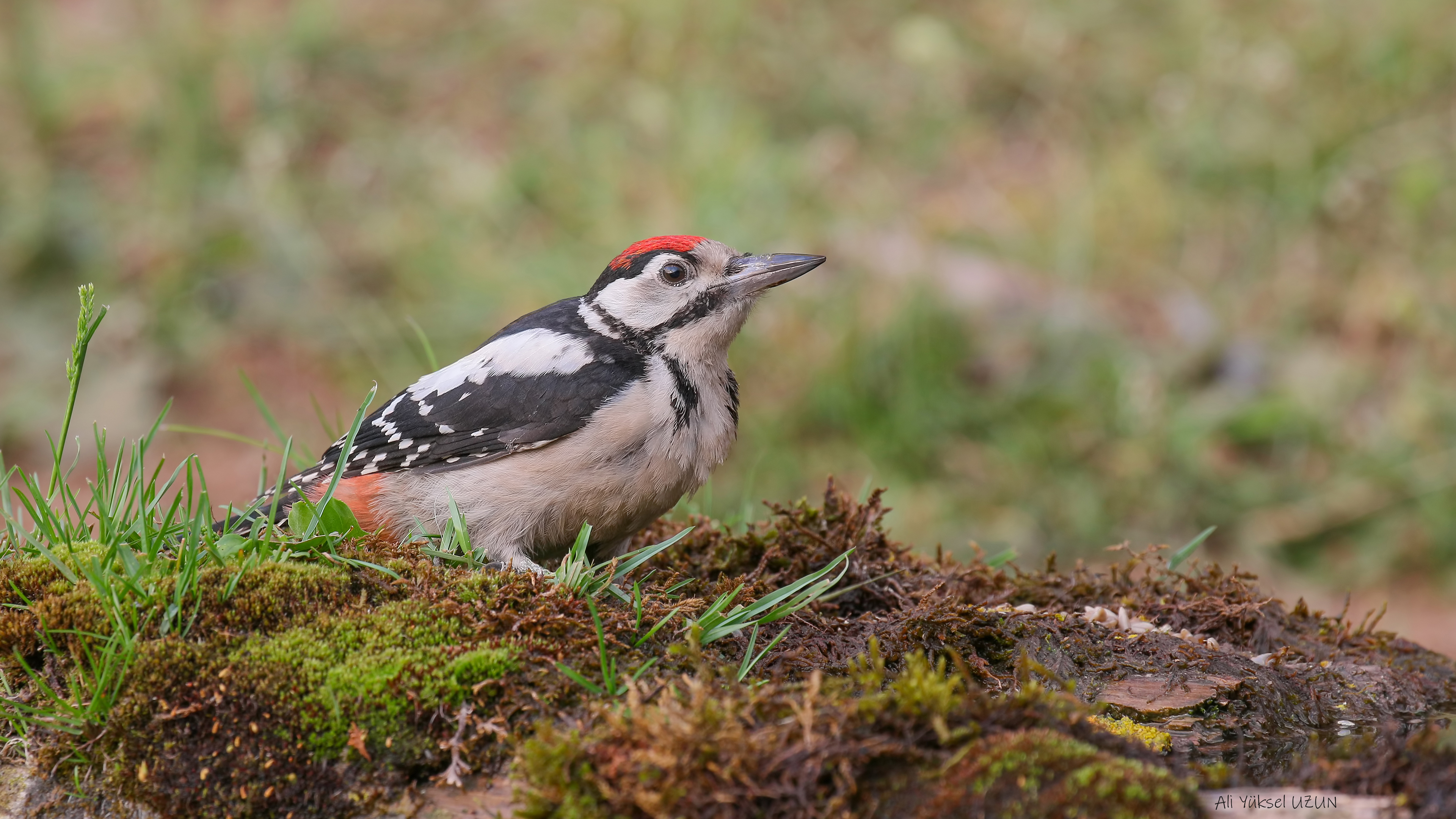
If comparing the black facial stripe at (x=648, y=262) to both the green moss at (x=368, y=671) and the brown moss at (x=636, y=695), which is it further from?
the green moss at (x=368, y=671)

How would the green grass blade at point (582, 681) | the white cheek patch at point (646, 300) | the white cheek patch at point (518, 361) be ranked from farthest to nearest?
the white cheek patch at point (646, 300), the white cheek patch at point (518, 361), the green grass blade at point (582, 681)

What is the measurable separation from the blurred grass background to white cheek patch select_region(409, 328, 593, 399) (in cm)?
249

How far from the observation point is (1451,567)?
7156 millimetres

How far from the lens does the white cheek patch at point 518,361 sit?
3.83 metres

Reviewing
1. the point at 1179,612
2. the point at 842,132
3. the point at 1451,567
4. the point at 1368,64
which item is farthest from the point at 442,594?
the point at 1368,64

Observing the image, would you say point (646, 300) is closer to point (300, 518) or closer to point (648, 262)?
point (648, 262)

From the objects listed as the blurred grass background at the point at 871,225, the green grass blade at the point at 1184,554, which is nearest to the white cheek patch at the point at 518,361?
the green grass blade at the point at 1184,554

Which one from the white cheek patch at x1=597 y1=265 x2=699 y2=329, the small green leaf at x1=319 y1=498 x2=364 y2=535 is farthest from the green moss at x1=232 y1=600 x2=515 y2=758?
the white cheek patch at x1=597 y1=265 x2=699 y2=329

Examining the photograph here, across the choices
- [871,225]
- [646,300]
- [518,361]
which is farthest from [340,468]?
[871,225]

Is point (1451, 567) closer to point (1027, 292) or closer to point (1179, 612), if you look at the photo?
point (1027, 292)

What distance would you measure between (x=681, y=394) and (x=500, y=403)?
568mm

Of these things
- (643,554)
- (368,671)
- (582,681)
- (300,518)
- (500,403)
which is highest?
(500,403)

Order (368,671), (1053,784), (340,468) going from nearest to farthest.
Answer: (1053,784), (368,671), (340,468)

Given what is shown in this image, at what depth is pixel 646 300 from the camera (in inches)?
159
